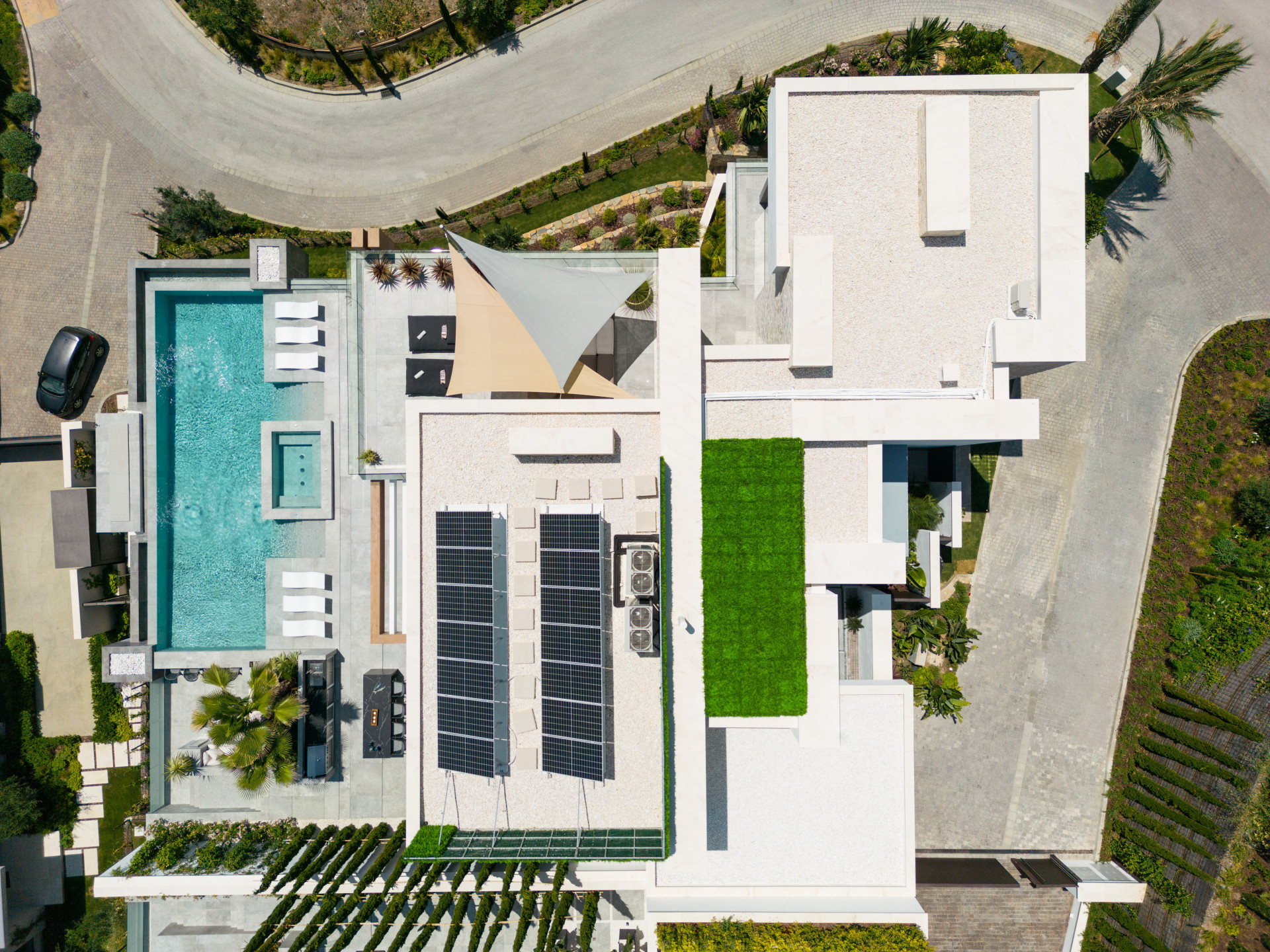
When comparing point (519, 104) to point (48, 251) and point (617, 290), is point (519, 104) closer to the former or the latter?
point (617, 290)

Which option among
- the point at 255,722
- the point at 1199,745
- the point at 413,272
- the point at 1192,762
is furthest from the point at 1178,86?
the point at 255,722

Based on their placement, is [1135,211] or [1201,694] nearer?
[1201,694]

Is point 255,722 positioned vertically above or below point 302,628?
below

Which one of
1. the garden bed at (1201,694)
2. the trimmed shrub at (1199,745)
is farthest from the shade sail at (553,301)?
the trimmed shrub at (1199,745)

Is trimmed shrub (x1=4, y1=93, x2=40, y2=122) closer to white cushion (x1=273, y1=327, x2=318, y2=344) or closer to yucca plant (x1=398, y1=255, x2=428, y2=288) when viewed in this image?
white cushion (x1=273, y1=327, x2=318, y2=344)

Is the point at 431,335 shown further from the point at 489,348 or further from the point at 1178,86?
the point at 1178,86

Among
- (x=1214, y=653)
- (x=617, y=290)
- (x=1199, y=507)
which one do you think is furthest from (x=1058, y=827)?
(x=617, y=290)

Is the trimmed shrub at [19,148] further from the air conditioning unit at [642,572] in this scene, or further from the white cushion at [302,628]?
the air conditioning unit at [642,572]
